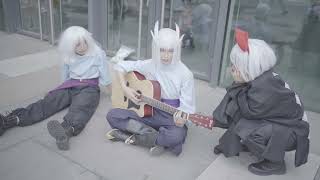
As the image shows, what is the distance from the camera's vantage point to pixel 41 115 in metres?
3.38

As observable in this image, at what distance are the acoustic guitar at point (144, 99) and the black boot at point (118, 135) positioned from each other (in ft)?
0.72

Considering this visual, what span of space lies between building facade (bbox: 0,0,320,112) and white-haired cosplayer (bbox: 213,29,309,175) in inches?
69.3

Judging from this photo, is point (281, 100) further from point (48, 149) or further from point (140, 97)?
point (48, 149)

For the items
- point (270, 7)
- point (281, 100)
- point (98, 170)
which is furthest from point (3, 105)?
point (270, 7)

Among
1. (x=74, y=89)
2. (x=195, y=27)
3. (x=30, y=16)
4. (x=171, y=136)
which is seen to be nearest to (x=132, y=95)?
(x=171, y=136)

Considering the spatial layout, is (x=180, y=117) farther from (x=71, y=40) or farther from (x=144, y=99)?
(x=71, y=40)

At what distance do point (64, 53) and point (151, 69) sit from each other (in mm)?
1026

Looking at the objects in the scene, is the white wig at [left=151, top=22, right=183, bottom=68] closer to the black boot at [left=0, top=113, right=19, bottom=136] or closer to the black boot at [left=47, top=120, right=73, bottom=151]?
the black boot at [left=47, top=120, right=73, bottom=151]

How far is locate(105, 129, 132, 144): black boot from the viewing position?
9.95ft

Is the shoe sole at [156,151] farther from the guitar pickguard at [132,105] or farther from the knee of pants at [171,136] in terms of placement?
the guitar pickguard at [132,105]

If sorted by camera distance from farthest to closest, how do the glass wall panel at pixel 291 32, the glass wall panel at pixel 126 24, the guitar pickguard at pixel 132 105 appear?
1. the glass wall panel at pixel 126 24
2. the glass wall panel at pixel 291 32
3. the guitar pickguard at pixel 132 105

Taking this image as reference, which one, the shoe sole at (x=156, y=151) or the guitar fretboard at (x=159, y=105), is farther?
the shoe sole at (x=156, y=151)

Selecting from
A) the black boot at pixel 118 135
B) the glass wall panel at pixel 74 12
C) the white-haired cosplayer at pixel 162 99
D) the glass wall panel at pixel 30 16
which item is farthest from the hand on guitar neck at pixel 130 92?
the glass wall panel at pixel 30 16

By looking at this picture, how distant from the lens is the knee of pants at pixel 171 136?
277cm
